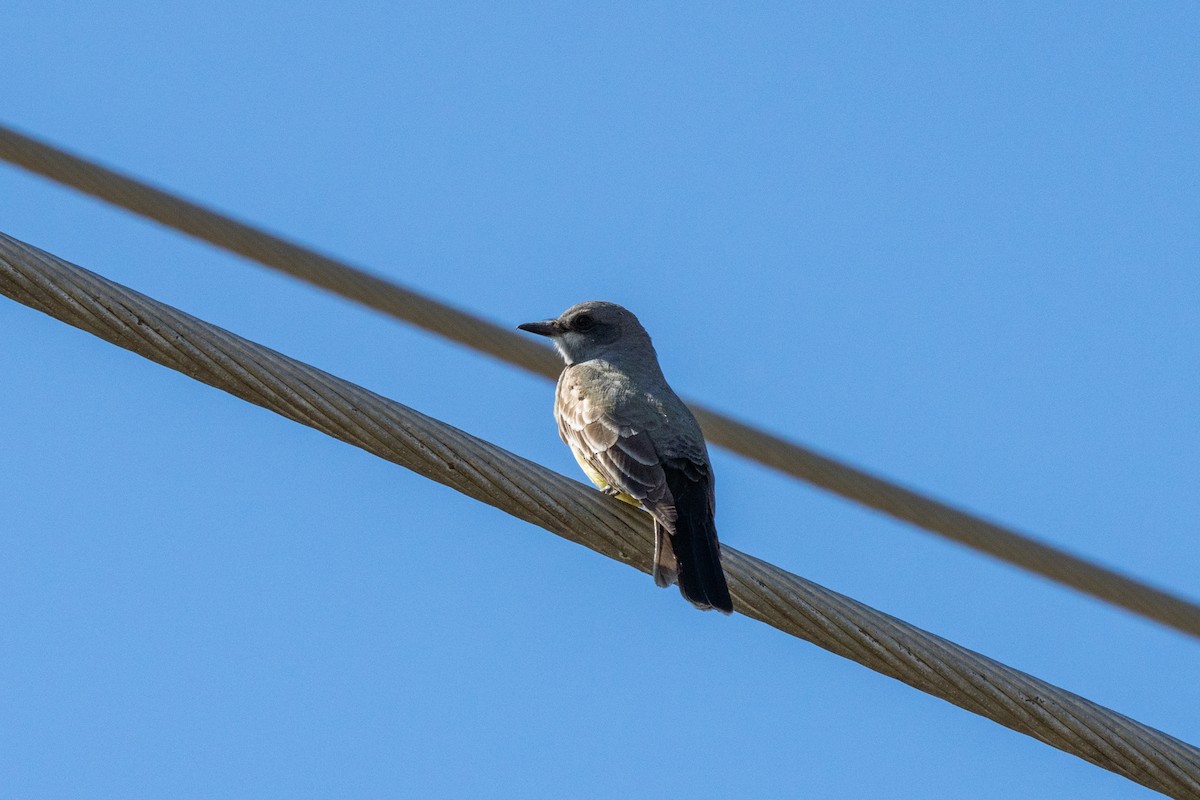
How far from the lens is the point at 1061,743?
4410mm

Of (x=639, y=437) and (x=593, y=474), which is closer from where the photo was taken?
(x=639, y=437)

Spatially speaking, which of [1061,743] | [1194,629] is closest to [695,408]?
[1194,629]

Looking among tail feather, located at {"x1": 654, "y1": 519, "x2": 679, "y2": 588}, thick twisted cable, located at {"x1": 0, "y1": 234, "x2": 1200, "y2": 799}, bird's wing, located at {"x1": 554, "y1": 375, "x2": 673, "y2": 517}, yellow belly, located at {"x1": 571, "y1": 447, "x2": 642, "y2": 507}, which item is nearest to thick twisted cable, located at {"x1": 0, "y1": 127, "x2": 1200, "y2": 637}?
bird's wing, located at {"x1": 554, "y1": 375, "x2": 673, "y2": 517}

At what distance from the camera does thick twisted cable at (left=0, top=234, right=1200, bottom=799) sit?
409 cm

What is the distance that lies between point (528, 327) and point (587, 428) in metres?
1.75

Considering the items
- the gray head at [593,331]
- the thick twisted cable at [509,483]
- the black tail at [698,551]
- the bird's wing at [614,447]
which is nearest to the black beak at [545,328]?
the gray head at [593,331]

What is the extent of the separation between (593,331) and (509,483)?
362 centimetres

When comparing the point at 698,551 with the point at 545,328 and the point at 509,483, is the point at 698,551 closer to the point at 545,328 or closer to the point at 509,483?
the point at 509,483

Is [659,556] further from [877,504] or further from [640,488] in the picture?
[877,504]

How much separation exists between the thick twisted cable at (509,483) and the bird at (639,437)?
82 centimetres

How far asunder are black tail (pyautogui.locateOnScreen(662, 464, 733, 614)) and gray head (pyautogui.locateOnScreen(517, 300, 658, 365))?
1966mm

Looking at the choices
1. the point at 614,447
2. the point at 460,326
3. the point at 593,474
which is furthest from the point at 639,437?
the point at 460,326

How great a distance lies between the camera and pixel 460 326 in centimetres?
647

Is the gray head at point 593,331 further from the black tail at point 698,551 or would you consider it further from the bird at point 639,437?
the black tail at point 698,551
